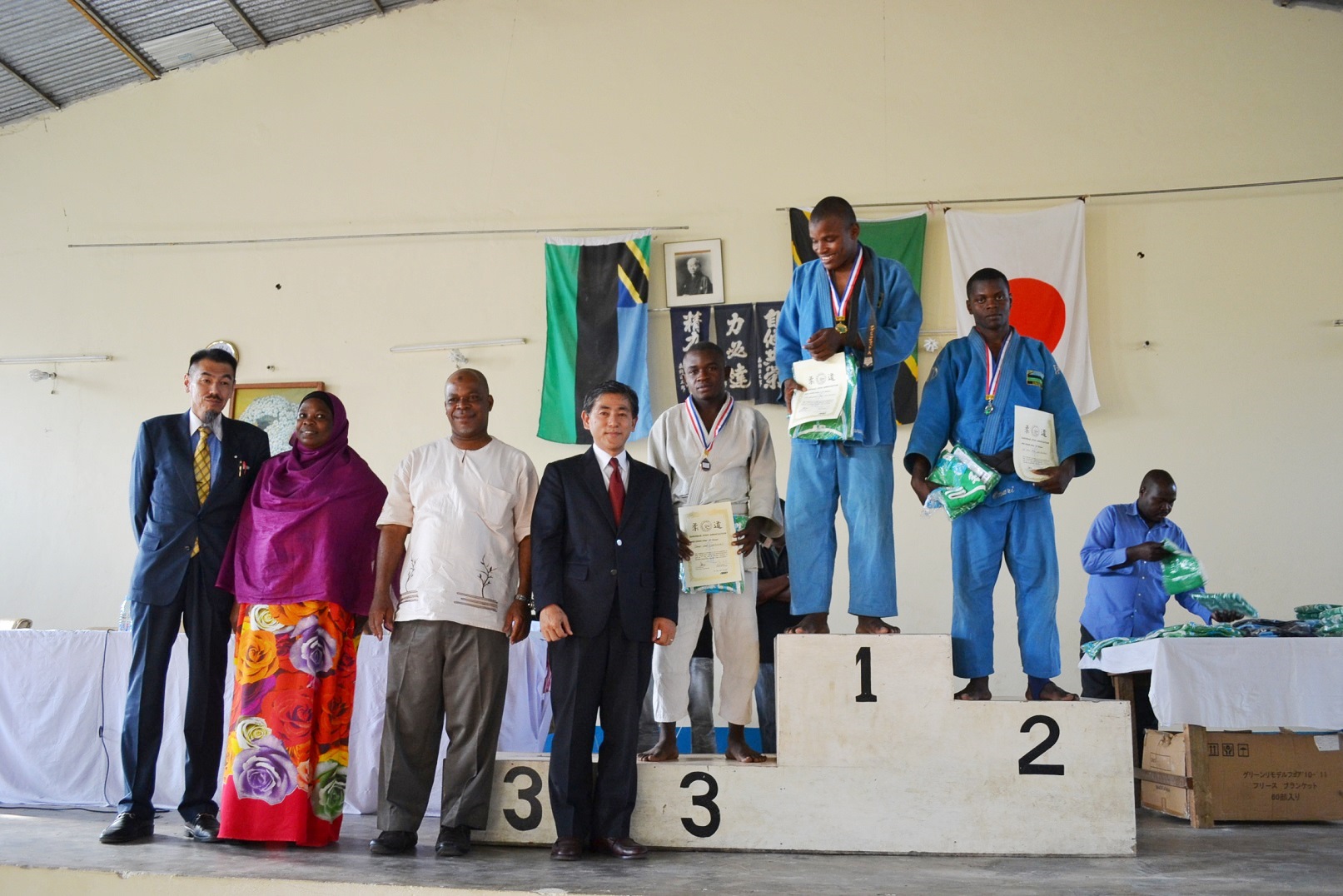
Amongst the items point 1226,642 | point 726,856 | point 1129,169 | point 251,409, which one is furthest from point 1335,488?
point 251,409

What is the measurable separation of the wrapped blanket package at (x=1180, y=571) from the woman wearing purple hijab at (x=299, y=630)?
341cm

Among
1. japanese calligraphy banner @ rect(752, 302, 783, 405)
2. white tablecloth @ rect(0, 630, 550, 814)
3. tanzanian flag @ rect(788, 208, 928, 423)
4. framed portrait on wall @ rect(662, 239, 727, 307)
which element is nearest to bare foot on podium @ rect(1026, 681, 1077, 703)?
white tablecloth @ rect(0, 630, 550, 814)

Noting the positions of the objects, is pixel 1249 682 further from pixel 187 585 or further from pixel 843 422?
pixel 187 585

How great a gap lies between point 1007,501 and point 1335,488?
3.98 metres

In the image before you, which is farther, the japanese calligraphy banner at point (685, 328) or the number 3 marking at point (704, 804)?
the japanese calligraphy banner at point (685, 328)

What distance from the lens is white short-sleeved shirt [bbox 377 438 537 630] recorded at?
10.1ft

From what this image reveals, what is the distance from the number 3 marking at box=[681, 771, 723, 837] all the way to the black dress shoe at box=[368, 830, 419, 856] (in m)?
0.80

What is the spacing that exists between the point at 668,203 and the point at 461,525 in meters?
4.08

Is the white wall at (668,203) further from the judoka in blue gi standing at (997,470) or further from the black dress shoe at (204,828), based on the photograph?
the black dress shoe at (204,828)

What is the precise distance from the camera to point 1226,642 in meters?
4.06

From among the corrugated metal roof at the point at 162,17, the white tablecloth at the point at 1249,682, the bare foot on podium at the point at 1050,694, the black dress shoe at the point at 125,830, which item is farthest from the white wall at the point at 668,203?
the black dress shoe at the point at 125,830

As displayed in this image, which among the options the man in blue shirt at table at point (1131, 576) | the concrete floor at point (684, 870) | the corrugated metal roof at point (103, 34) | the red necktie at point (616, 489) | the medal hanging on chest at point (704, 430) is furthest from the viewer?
the corrugated metal roof at point (103, 34)

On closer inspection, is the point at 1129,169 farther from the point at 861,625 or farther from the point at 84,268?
the point at 84,268

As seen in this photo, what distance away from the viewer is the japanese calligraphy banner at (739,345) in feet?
21.1
